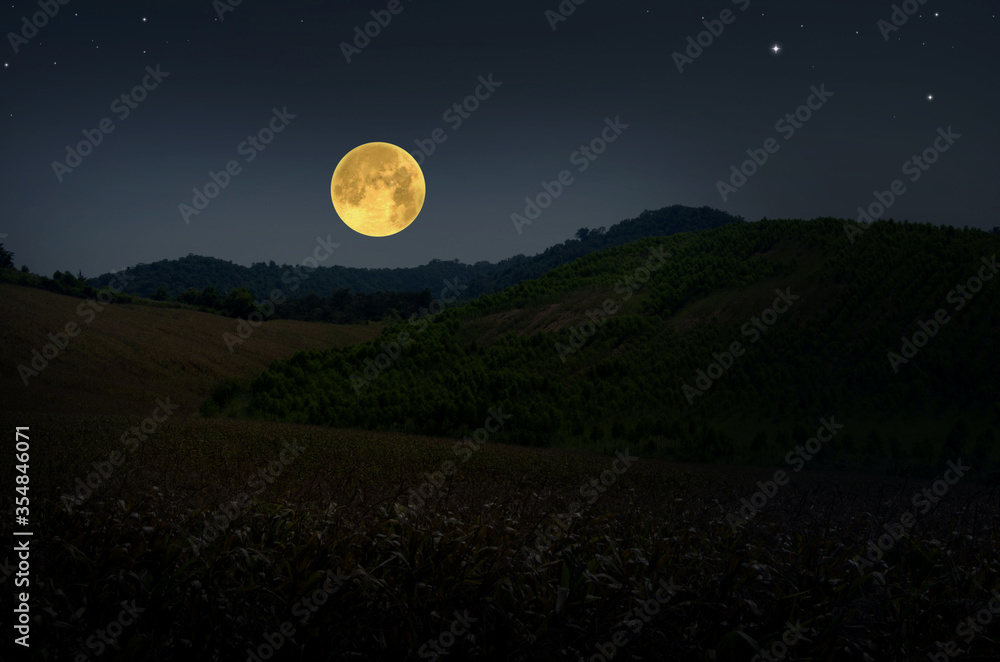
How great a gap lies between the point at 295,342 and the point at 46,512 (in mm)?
64309

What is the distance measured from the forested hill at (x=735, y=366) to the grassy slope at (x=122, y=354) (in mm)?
7063

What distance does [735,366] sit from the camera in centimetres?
2470

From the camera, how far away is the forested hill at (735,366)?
63.8 ft

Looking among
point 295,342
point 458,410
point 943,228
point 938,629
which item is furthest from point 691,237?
point 938,629

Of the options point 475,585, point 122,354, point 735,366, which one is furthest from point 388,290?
point 475,585

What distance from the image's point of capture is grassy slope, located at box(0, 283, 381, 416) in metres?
26.3

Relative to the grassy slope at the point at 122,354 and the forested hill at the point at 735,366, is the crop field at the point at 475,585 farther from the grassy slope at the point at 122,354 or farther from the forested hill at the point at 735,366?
the grassy slope at the point at 122,354

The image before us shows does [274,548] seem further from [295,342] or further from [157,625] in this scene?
[295,342]

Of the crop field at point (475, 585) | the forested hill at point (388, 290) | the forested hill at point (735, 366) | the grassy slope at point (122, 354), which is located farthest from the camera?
the forested hill at point (388, 290)

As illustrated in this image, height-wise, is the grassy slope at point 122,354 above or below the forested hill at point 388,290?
below

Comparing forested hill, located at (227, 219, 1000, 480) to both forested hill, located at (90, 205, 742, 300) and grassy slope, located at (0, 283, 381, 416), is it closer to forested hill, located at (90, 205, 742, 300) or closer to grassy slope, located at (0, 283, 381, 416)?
grassy slope, located at (0, 283, 381, 416)

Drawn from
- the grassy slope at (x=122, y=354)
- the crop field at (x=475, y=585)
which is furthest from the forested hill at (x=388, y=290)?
the crop field at (x=475, y=585)

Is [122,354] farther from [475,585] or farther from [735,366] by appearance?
[475,585]

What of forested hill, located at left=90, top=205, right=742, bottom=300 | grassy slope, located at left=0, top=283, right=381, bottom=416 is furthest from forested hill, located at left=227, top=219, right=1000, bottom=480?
forested hill, located at left=90, top=205, right=742, bottom=300
